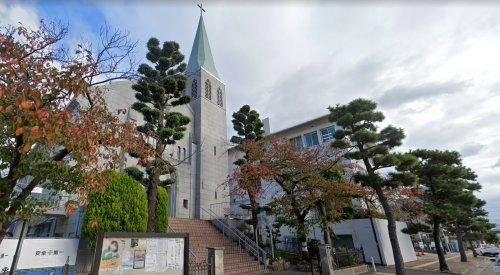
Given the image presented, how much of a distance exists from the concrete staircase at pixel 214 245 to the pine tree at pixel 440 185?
11.3m

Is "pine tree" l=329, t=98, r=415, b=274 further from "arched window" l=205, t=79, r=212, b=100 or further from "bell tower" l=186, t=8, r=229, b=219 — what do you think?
"arched window" l=205, t=79, r=212, b=100

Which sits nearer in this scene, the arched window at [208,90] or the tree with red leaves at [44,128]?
the tree with red leaves at [44,128]

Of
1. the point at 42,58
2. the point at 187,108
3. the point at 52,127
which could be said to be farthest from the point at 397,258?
the point at 187,108

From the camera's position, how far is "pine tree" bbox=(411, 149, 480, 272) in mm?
15126

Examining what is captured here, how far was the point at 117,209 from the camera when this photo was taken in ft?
33.8

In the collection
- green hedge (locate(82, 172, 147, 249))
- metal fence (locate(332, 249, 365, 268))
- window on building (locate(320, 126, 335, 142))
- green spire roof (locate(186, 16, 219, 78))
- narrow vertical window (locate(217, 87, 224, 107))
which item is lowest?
metal fence (locate(332, 249, 365, 268))

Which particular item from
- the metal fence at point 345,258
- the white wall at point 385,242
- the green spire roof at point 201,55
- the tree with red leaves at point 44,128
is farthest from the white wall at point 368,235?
the green spire roof at point 201,55

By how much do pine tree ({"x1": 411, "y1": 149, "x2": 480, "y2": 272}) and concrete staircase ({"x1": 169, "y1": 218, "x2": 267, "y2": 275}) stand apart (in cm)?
1126

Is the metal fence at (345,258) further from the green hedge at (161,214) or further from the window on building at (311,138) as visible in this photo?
the window on building at (311,138)

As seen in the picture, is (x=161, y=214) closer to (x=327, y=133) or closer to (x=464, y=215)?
(x=327, y=133)

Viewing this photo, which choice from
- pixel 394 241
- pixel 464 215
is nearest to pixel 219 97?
pixel 394 241

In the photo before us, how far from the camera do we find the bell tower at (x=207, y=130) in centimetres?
2077

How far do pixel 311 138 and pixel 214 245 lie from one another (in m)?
14.5

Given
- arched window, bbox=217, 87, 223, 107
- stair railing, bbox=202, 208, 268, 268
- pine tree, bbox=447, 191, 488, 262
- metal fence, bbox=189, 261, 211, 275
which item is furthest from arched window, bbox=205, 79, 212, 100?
pine tree, bbox=447, 191, 488, 262
